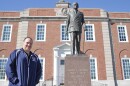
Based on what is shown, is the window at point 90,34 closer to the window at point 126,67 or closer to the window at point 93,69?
the window at point 93,69

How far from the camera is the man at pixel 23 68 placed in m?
3.77

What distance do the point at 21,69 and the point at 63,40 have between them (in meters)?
17.5

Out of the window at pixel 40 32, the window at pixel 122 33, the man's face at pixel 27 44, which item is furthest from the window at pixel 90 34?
the man's face at pixel 27 44

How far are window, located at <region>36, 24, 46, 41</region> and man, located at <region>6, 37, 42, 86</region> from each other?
57.3ft

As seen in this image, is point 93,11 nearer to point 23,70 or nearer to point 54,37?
point 54,37

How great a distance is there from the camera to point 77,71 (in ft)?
29.3

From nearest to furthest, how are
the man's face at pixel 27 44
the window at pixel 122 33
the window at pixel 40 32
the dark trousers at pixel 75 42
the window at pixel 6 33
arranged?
1. the man's face at pixel 27 44
2. the dark trousers at pixel 75 42
3. the window at pixel 40 32
4. the window at pixel 6 33
5. the window at pixel 122 33

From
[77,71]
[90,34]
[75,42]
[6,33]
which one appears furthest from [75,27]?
[6,33]

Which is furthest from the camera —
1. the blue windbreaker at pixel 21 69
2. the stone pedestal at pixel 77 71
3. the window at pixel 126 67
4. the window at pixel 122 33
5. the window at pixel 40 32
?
the window at pixel 122 33

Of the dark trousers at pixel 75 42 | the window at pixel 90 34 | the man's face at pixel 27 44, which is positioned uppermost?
the window at pixel 90 34

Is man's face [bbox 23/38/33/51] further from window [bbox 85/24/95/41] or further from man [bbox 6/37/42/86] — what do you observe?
window [bbox 85/24/95/41]

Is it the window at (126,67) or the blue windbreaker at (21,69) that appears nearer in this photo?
the blue windbreaker at (21,69)

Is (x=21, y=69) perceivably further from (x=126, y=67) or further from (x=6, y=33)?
(x=6, y=33)

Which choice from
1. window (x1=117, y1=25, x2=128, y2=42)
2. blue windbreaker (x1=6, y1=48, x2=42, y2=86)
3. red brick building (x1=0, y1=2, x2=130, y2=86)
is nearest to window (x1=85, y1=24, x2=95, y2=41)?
red brick building (x1=0, y1=2, x2=130, y2=86)
